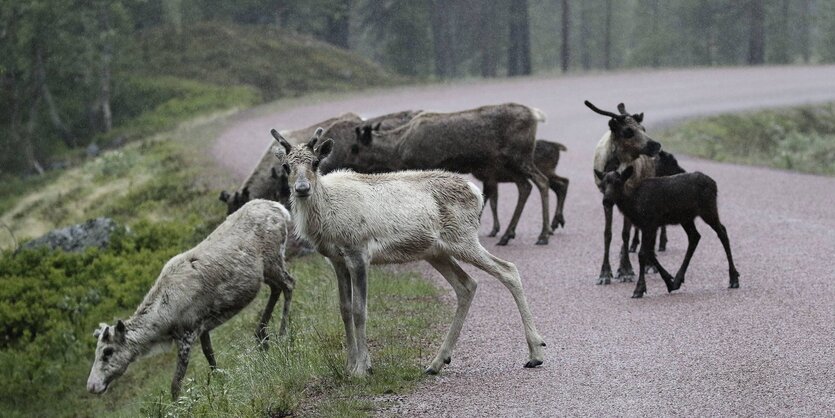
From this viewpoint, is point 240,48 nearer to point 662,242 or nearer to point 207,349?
point 662,242

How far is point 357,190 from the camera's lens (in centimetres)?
914

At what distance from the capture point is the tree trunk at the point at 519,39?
5762cm

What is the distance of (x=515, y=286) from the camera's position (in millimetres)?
8961

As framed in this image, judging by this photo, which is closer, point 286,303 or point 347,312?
point 347,312

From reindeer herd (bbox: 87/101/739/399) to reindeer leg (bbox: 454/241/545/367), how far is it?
0.01 metres

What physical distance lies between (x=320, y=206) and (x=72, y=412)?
7.52 meters

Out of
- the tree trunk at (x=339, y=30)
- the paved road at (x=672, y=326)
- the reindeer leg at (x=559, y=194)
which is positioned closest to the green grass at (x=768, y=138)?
the paved road at (x=672, y=326)

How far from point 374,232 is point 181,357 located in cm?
245

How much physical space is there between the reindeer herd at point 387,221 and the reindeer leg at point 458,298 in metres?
0.01

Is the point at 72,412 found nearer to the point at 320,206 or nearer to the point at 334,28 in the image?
the point at 320,206

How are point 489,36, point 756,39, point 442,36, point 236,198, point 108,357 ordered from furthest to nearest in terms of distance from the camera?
1. point 489,36
2. point 442,36
3. point 756,39
4. point 236,198
5. point 108,357

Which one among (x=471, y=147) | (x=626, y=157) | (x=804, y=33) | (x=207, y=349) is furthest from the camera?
(x=804, y=33)

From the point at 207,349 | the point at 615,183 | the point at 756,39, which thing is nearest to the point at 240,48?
the point at 756,39

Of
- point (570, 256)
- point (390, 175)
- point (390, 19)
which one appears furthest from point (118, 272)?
point (390, 19)
